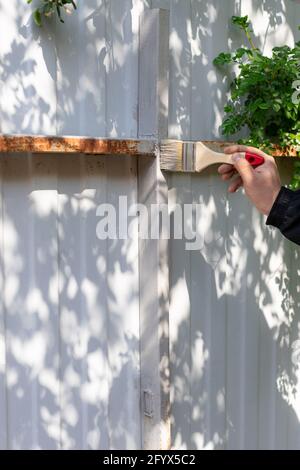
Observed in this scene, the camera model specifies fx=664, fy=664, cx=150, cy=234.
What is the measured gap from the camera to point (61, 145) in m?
2.23

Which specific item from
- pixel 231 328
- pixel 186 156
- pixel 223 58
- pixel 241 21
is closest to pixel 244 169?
pixel 186 156

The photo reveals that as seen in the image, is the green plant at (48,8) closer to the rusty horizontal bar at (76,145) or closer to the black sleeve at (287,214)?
the rusty horizontal bar at (76,145)

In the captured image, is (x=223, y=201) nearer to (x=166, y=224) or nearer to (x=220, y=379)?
(x=166, y=224)

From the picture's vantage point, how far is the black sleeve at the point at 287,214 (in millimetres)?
2057

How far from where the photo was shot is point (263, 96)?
9.20 feet

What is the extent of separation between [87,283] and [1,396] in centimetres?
51

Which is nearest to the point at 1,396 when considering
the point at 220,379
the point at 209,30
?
the point at 220,379

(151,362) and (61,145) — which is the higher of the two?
(61,145)

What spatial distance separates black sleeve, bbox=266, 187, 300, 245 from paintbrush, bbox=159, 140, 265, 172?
0.36 meters

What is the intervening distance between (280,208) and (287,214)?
1.2 inches

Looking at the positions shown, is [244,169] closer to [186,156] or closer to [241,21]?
[186,156]

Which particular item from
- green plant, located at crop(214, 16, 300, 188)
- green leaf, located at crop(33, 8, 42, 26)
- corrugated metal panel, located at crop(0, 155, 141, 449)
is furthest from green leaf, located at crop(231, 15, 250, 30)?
green leaf, located at crop(33, 8, 42, 26)
